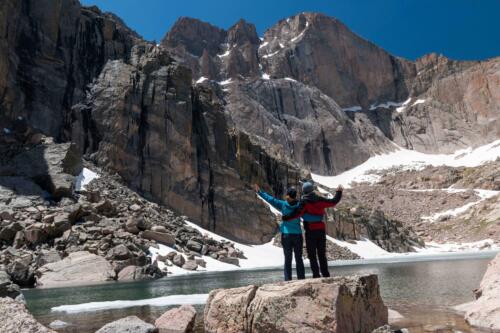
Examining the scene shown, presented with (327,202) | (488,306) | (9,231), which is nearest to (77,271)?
(9,231)

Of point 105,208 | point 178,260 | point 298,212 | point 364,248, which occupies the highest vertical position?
point 105,208

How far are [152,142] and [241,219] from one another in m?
17.6

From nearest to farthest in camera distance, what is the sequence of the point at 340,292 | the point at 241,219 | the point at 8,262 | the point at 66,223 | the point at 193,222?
1. the point at 340,292
2. the point at 8,262
3. the point at 66,223
4. the point at 193,222
5. the point at 241,219

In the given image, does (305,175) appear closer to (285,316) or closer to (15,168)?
(15,168)

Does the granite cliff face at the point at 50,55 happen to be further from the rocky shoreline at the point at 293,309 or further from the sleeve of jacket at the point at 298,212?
the rocky shoreline at the point at 293,309

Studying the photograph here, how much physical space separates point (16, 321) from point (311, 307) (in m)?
4.94

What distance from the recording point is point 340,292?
340 inches

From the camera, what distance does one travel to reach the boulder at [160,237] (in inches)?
1817

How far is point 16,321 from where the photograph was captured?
24.4ft

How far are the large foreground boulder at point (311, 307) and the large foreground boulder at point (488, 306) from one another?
97.2 inches

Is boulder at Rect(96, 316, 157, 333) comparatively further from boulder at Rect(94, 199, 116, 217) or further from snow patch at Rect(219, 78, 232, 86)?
snow patch at Rect(219, 78, 232, 86)

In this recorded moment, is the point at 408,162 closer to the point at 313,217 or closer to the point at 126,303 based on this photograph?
the point at 126,303

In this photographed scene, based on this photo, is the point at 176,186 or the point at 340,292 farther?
the point at 176,186

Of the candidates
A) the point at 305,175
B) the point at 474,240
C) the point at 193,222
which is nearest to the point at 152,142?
the point at 193,222
